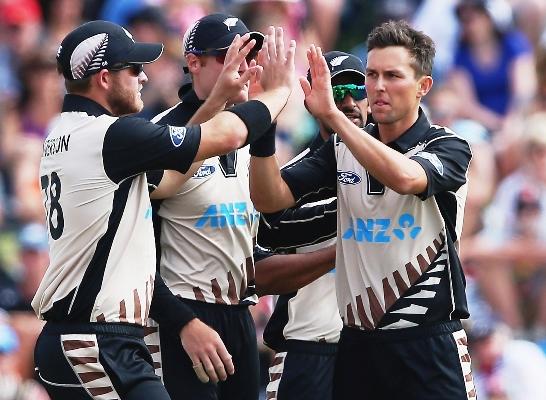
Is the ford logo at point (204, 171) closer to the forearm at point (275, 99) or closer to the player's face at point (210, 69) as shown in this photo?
the player's face at point (210, 69)

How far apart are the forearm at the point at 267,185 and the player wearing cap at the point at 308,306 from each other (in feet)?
1.94

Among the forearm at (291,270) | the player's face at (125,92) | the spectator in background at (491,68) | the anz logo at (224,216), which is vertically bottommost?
the forearm at (291,270)

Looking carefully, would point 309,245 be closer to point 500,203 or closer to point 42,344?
point 42,344

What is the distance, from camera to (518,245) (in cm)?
1136

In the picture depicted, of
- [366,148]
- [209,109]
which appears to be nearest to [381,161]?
[366,148]

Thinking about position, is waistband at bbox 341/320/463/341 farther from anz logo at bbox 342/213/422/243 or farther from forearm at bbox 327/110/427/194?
forearm at bbox 327/110/427/194

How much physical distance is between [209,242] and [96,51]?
1.24 meters

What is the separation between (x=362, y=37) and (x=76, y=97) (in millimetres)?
7126

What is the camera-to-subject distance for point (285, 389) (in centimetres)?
721

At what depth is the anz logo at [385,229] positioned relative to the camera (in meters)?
6.08

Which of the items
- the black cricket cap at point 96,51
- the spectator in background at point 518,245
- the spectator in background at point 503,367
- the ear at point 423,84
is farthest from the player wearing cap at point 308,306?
the spectator in background at point 518,245

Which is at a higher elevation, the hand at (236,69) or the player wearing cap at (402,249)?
the hand at (236,69)

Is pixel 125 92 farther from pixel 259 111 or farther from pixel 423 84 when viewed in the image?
pixel 423 84

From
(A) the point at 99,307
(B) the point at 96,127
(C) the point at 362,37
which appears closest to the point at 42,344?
(A) the point at 99,307
